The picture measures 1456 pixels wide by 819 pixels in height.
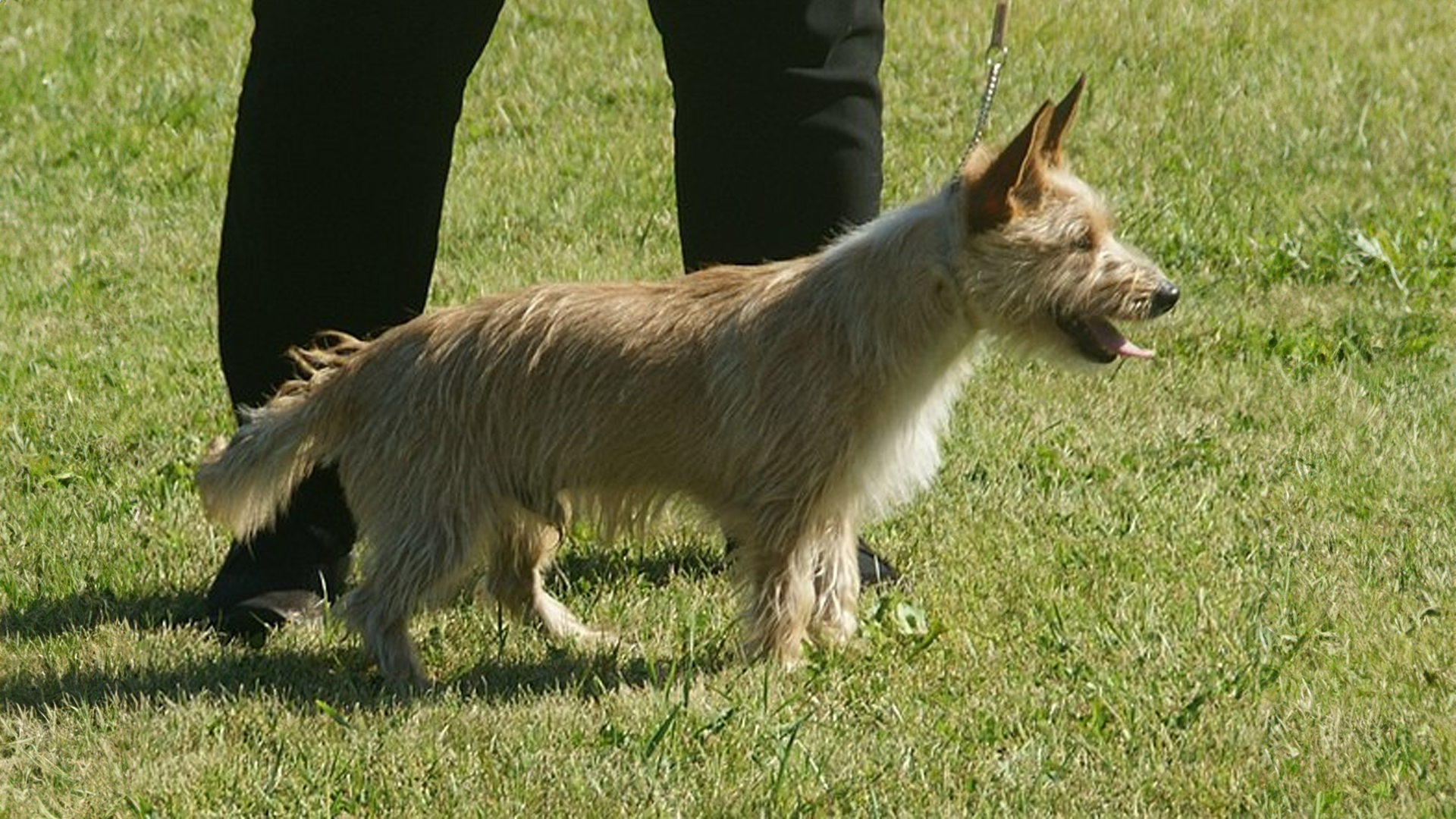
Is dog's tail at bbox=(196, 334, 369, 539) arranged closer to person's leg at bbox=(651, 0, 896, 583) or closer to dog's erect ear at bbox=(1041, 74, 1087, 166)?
→ person's leg at bbox=(651, 0, 896, 583)

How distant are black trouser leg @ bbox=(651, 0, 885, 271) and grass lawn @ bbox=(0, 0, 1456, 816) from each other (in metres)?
0.80

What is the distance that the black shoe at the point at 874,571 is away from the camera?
4934mm

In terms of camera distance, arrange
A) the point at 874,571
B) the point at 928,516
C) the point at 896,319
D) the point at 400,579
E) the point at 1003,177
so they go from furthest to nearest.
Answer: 1. the point at 928,516
2. the point at 874,571
3. the point at 400,579
4. the point at 896,319
5. the point at 1003,177

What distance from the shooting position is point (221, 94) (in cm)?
949

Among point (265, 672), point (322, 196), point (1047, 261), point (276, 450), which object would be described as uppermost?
point (322, 196)

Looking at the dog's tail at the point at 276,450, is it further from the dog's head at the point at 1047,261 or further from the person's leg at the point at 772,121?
the dog's head at the point at 1047,261

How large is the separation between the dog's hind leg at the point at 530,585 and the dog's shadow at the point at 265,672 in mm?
121

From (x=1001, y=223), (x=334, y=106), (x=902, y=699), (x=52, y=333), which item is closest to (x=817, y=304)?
(x=1001, y=223)

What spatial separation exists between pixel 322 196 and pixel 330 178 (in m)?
0.04

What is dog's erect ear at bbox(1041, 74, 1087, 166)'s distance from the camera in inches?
165

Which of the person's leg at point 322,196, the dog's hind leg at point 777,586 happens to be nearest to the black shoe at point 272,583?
the person's leg at point 322,196

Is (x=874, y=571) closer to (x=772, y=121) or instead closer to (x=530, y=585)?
(x=530, y=585)

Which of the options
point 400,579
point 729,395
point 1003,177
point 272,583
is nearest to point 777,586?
point 729,395

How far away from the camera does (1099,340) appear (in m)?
4.30
